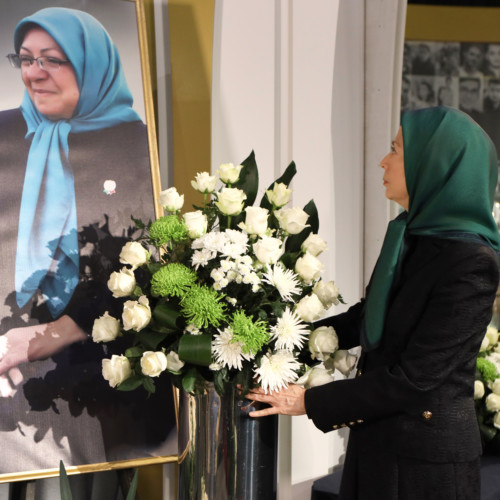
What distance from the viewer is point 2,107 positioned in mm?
2016

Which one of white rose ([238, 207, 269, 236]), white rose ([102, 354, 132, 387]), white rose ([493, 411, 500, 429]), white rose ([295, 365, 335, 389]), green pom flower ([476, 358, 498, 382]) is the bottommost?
white rose ([493, 411, 500, 429])

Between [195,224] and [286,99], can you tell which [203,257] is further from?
[286,99]

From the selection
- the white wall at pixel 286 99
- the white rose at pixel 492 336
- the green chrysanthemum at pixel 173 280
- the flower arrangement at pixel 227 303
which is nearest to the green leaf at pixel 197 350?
the flower arrangement at pixel 227 303

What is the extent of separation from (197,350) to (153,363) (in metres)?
0.10

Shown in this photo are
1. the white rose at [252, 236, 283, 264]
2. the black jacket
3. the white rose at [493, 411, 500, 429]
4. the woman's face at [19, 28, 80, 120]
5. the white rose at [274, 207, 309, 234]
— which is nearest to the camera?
the black jacket

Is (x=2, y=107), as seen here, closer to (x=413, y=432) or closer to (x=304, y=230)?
(x=304, y=230)

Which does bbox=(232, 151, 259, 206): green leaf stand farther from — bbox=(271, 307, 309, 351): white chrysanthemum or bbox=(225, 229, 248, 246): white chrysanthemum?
bbox=(271, 307, 309, 351): white chrysanthemum

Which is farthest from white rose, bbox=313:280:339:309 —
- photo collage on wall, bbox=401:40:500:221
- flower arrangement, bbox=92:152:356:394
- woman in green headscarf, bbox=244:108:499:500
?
photo collage on wall, bbox=401:40:500:221

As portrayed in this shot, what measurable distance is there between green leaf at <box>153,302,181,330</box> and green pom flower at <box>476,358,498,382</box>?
135cm

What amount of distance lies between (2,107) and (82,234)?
422 mm

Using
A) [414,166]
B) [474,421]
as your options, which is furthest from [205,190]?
[474,421]

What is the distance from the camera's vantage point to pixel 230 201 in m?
1.63

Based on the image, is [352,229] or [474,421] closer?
[474,421]

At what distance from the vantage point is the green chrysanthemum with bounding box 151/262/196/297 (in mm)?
1584
